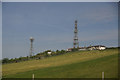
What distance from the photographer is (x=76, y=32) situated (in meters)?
77.5

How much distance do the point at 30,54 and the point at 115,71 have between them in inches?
2279

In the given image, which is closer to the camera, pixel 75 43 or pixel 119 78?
pixel 119 78

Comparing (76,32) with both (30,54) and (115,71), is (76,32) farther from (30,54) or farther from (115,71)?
(115,71)

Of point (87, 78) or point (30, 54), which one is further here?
point (30, 54)

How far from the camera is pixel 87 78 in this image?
24344 mm

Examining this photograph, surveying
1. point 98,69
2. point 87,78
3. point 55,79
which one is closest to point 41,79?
point 55,79

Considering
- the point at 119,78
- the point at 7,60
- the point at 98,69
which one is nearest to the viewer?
the point at 119,78

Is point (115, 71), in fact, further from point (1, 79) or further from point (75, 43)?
point (75, 43)

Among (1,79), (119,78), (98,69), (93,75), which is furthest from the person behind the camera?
(1,79)

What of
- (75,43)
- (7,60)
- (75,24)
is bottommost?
(7,60)

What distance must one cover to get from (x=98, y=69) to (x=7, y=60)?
55.0 m

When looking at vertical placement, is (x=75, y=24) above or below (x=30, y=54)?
above

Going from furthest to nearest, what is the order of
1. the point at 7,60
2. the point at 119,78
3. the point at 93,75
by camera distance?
1. the point at 7,60
2. the point at 93,75
3. the point at 119,78

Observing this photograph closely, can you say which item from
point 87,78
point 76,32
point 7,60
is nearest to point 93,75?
point 87,78
